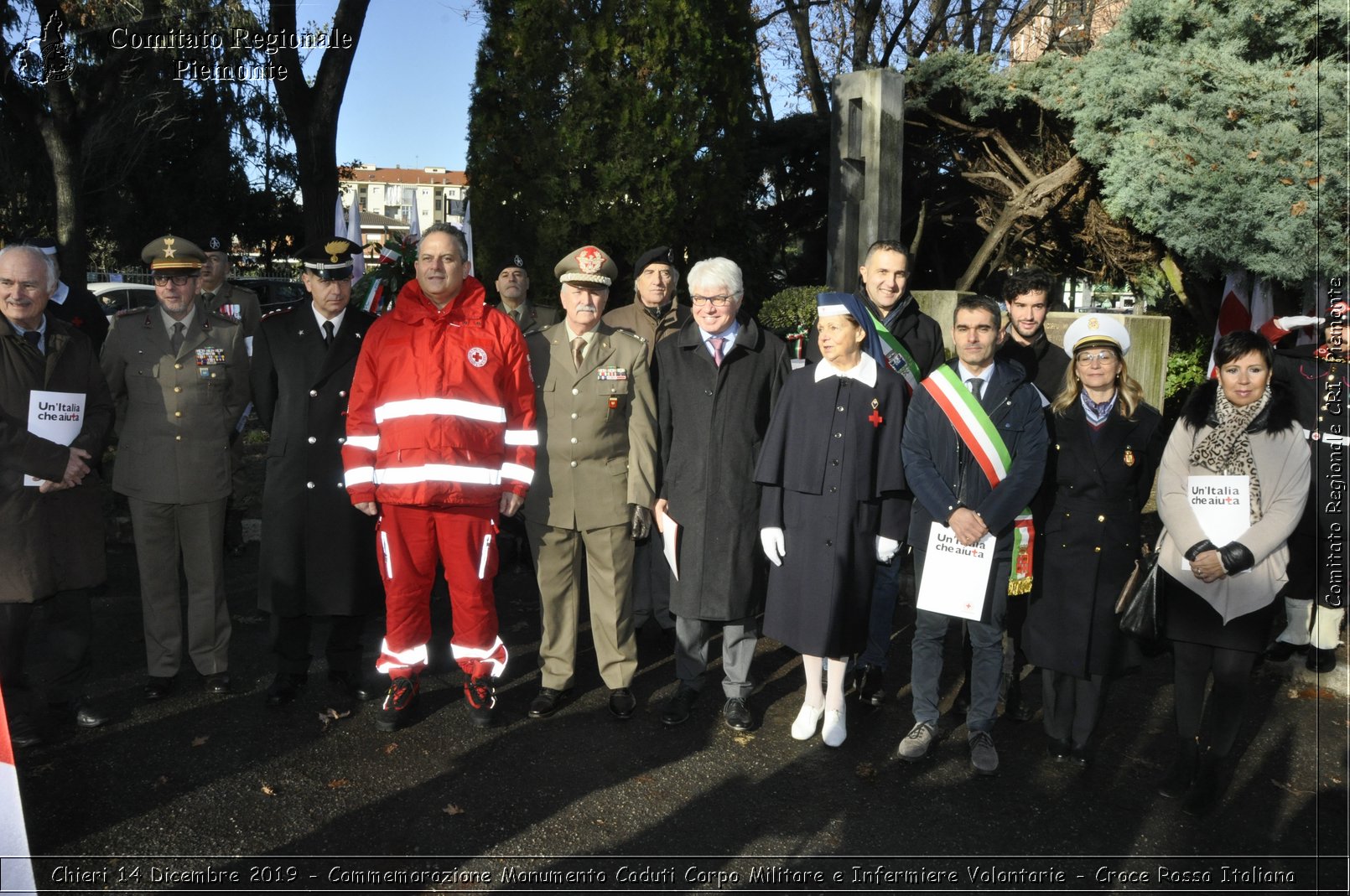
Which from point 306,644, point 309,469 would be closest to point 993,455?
point 309,469

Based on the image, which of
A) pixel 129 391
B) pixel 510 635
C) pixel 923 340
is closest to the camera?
pixel 129 391

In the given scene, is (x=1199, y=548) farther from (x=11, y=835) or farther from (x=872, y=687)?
(x=11, y=835)

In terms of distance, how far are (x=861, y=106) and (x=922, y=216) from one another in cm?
297

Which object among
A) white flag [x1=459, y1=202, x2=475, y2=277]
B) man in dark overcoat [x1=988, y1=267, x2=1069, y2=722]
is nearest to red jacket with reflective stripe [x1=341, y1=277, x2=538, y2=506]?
man in dark overcoat [x1=988, y1=267, x2=1069, y2=722]

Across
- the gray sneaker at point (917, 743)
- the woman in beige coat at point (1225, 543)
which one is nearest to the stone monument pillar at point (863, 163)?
the woman in beige coat at point (1225, 543)

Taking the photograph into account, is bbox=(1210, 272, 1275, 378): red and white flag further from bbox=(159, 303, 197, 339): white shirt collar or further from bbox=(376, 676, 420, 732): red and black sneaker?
bbox=(159, 303, 197, 339): white shirt collar

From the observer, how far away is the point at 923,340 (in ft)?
18.3

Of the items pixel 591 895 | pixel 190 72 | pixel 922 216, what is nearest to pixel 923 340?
pixel 591 895

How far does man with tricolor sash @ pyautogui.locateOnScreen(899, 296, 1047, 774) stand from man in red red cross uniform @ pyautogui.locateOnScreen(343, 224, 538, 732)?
182 cm

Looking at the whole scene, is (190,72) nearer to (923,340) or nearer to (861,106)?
(861,106)

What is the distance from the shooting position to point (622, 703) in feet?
16.6

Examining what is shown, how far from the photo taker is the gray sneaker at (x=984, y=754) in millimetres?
4477

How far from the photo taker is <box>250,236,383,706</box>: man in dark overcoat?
16.8 ft

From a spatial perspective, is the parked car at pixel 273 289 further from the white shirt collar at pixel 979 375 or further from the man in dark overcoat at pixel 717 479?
the white shirt collar at pixel 979 375
